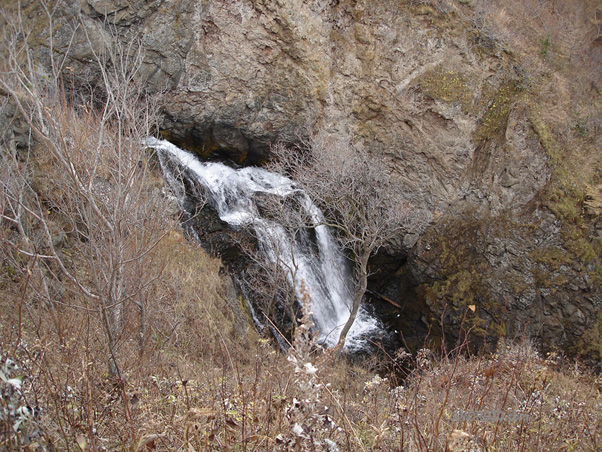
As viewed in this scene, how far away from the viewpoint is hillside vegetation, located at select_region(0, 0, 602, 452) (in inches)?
85.0

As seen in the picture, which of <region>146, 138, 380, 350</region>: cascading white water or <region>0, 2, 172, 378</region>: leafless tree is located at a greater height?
<region>0, 2, 172, 378</region>: leafless tree

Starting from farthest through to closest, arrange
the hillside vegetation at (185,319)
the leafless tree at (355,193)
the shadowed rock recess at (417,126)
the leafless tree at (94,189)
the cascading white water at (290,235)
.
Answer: the shadowed rock recess at (417,126) < the cascading white water at (290,235) < the leafless tree at (355,193) < the leafless tree at (94,189) < the hillside vegetation at (185,319)

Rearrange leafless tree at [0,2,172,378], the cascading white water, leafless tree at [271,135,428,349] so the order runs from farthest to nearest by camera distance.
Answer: the cascading white water < leafless tree at [271,135,428,349] < leafless tree at [0,2,172,378]

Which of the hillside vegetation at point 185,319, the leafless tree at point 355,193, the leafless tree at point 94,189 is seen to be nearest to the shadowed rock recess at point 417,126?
the hillside vegetation at point 185,319

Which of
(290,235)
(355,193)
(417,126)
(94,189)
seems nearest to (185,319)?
(290,235)

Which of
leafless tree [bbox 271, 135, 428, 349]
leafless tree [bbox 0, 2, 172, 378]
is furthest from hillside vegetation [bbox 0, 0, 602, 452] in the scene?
leafless tree [bbox 271, 135, 428, 349]

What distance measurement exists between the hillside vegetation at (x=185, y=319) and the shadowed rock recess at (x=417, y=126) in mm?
352

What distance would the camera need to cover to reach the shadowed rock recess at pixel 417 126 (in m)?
10.9

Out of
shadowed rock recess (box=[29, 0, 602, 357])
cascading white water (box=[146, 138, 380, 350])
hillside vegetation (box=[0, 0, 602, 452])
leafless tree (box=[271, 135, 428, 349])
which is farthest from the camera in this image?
shadowed rock recess (box=[29, 0, 602, 357])

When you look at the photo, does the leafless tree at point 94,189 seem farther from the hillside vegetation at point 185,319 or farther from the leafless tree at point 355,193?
the leafless tree at point 355,193

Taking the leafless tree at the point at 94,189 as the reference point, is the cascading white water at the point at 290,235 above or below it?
below

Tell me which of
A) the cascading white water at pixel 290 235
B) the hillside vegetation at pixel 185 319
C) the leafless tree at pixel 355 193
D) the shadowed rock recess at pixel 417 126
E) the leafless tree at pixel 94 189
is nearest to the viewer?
the hillside vegetation at pixel 185 319

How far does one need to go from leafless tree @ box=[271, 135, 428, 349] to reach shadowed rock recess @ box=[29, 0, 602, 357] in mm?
985

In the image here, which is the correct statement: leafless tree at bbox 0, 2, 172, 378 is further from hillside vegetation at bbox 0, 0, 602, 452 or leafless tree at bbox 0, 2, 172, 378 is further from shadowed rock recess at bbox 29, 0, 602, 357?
shadowed rock recess at bbox 29, 0, 602, 357
